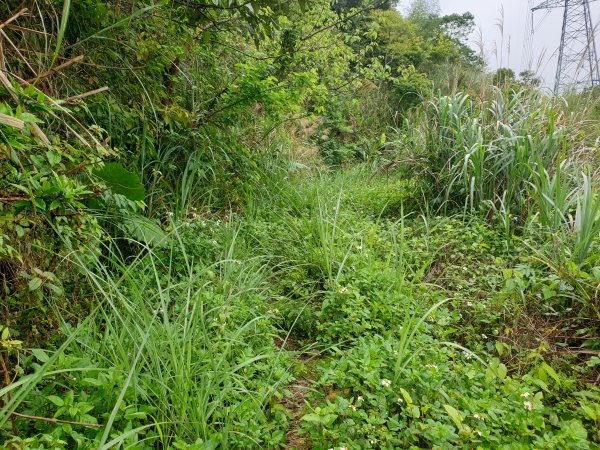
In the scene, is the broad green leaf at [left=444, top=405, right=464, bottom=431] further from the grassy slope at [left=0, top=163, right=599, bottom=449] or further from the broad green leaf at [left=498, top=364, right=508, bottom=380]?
the broad green leaf at [left=498, top=364, right=508, bottom=380]

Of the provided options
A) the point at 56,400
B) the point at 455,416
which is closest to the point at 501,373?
the point at 455,416

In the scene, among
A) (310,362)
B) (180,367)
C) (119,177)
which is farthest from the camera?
(310,362)

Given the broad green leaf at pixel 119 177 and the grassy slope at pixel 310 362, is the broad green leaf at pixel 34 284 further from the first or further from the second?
the broad green leaf at pixel 119 177

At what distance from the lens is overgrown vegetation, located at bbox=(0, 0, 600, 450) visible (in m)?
1.21

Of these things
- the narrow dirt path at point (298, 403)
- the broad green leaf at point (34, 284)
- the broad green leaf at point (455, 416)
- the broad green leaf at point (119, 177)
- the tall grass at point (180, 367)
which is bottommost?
the narrow dirt path at point (298, 403)

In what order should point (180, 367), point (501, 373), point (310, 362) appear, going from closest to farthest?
point (180, 367) → point (501, 373) → point (310, 362)

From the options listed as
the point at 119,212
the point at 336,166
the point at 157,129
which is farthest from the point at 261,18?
the point at 336,166

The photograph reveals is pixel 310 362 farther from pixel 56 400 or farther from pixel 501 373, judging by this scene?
pixel 56 400

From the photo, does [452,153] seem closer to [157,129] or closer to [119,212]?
[157,129]

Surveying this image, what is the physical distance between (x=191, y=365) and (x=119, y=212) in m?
0.95

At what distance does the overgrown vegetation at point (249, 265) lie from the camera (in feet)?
3.98

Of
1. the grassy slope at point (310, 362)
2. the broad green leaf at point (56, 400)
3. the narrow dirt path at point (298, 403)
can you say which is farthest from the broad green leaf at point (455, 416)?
the broad green leaf at point (56, 400)

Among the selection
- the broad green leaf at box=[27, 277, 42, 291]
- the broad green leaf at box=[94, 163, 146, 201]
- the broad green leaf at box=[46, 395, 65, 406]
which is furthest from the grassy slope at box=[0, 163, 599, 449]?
the broad green leaf at box=[94, 163, 146, 201]

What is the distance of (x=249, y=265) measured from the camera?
2.23m
